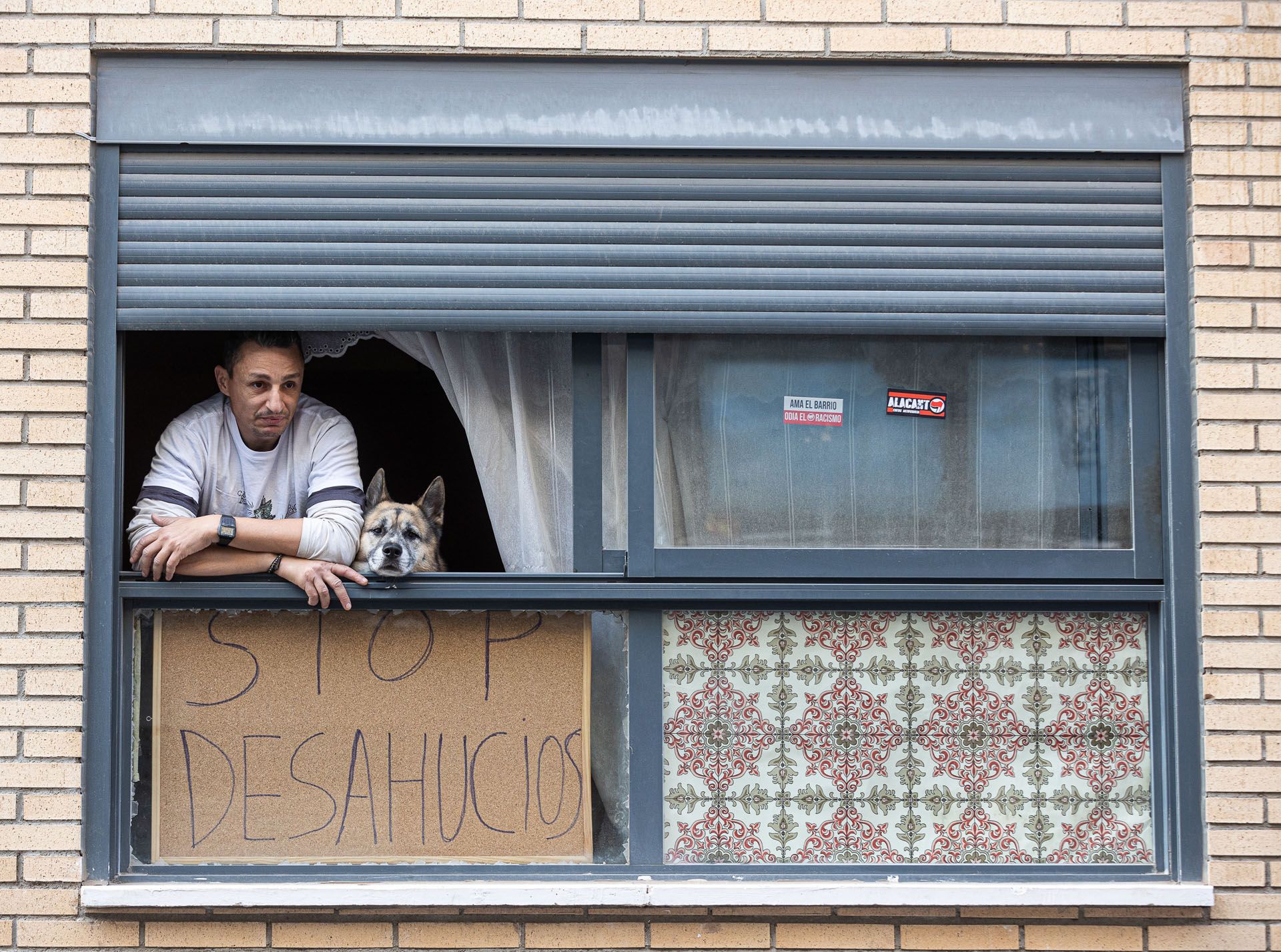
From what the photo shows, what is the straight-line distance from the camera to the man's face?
11.6 feet

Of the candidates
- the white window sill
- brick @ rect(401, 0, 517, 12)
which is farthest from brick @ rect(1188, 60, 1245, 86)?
the white window sill

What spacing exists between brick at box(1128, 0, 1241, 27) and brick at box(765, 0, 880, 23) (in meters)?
0.82

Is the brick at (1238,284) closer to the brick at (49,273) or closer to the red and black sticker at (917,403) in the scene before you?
the red and black sticker at (917,403)

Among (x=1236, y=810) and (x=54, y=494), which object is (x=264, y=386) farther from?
(x=1236, y=810)

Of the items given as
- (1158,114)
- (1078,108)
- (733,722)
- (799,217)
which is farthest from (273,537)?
(1158,114)

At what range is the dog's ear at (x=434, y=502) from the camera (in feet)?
12.1

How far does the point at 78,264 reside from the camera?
3352mm

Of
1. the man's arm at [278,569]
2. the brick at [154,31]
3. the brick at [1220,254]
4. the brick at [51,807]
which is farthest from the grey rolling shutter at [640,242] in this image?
the brick at [51,807]

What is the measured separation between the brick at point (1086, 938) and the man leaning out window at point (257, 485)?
2318 mm

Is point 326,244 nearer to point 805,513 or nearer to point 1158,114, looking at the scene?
point 805,513

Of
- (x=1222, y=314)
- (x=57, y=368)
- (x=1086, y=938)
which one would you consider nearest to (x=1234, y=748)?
(x=1086, y=938)

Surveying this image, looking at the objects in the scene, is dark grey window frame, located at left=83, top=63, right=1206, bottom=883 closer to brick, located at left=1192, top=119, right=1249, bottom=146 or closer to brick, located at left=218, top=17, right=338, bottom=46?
brick, located at left=1192, top=119, right=1249, bottom=146

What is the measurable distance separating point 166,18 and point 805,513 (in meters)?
2.51

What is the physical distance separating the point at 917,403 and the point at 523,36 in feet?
5.56
